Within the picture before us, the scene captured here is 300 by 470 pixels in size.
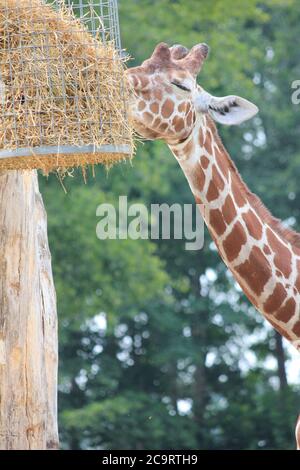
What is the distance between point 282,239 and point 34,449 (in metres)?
1.89

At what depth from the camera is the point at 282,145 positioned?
19.9 metres

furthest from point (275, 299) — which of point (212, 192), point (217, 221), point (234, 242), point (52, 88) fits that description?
point (52, 88)

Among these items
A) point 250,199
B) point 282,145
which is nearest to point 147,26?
point 282,145

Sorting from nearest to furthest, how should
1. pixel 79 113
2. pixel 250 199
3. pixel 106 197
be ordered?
pixel 79 113, pixel 250 199, pixel 106 197

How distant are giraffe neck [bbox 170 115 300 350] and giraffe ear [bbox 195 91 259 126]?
72mm

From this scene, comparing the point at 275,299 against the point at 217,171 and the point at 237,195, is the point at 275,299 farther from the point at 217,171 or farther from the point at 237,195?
the point at 217,171

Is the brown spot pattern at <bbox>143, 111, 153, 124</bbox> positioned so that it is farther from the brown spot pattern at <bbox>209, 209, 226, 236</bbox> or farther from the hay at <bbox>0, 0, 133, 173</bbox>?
the brown spot pattern at <bbox>209, 209, 226, 236</bbox>

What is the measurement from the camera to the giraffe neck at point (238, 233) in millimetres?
7113

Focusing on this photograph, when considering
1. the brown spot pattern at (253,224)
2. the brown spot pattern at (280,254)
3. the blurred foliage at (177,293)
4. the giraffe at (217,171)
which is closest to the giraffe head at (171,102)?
the giraffe at (217,171)

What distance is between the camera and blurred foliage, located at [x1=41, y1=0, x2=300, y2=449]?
1659 cm

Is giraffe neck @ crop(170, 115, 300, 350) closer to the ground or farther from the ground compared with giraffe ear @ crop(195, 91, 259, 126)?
closer to the ground

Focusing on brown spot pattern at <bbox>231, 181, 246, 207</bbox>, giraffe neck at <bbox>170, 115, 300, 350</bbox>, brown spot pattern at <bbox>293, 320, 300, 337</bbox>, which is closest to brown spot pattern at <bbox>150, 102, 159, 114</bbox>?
giraffe neck at <bbox>170, 115, 300, 350</bbox>
